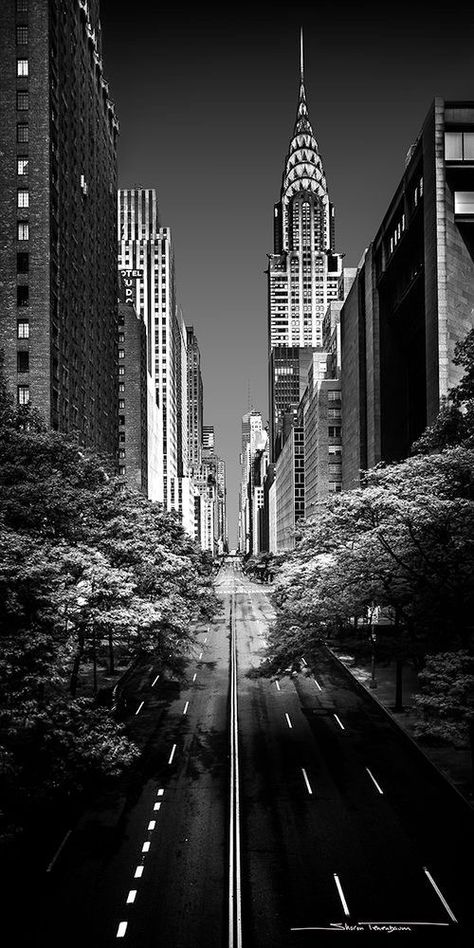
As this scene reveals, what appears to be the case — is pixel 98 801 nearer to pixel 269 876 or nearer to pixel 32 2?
pixel 269 876

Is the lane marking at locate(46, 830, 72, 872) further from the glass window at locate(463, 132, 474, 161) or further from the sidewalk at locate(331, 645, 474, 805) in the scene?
the glass window at locate(463, 132, 474, 161)

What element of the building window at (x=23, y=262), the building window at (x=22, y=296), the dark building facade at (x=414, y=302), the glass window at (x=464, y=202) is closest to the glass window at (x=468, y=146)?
the dark building facade at (x=414, y=302)

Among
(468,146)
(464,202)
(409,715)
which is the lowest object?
(409,715)

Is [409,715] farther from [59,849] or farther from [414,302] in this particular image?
[414,302]

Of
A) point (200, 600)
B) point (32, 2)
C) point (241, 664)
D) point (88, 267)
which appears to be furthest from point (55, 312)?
point (241, 664)

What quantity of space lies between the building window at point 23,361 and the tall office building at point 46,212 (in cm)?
10

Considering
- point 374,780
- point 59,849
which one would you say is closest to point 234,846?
point 59,849

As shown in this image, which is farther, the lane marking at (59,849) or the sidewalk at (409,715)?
the sidewalk at (409,715)

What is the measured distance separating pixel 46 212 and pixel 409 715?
211 feet

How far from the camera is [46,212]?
246 feet

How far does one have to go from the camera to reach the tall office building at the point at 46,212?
72812mm

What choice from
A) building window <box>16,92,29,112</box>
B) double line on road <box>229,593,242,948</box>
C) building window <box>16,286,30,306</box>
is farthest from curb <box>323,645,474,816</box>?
building window <box>16,92,29,112</box>

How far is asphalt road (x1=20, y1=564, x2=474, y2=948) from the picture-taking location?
16031mm

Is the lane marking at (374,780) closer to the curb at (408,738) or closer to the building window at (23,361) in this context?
the curb at (408,738)
